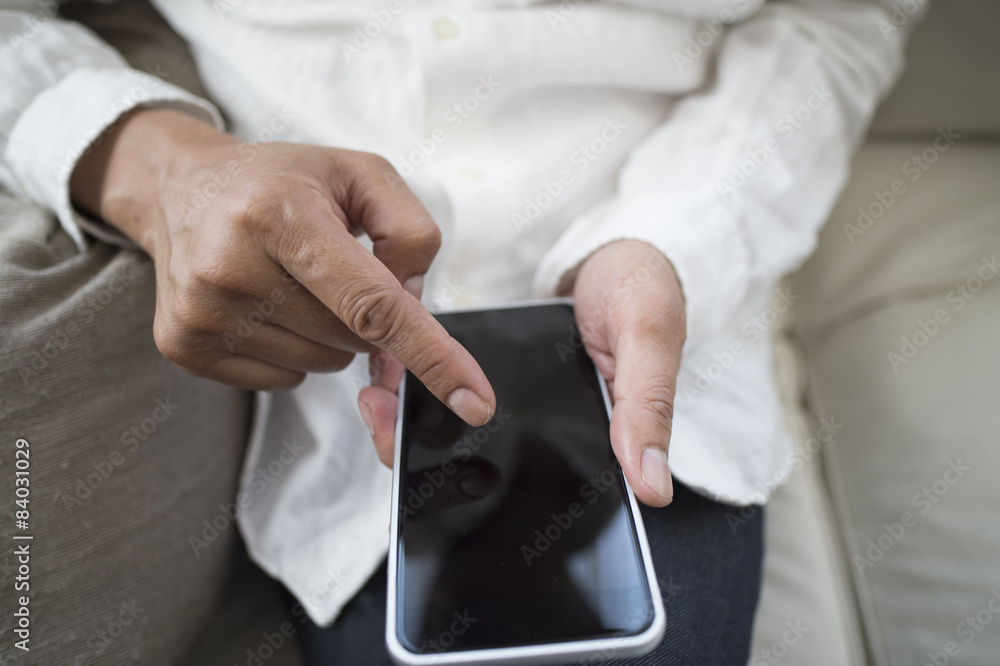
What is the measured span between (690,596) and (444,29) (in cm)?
58

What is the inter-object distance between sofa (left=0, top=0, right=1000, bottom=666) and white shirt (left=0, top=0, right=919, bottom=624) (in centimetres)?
7

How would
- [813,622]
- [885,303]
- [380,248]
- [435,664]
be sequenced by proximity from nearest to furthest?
[435,664] < [380,248] < [813,622] < [885,303]

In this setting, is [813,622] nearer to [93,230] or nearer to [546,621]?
[546,621]

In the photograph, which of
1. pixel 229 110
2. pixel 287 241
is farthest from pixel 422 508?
pixel 229 110

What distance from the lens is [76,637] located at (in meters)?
0.40

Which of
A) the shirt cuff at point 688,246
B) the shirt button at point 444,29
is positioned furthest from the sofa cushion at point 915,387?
the shirt button at point 444,29

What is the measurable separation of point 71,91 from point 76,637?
0.46 m

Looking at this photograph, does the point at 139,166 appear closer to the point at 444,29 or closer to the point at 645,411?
the point at 444,29

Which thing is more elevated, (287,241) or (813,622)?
(287,241)

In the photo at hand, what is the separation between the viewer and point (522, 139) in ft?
2.02

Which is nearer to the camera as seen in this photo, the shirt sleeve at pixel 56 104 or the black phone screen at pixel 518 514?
the black phone screen at pixel 518 514

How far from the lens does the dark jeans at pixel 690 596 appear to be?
46 centimetres

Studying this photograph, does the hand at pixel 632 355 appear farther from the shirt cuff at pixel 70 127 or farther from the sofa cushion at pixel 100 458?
the shirt cuff at pixel 70 127

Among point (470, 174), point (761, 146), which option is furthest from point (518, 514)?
point (761, 146)
